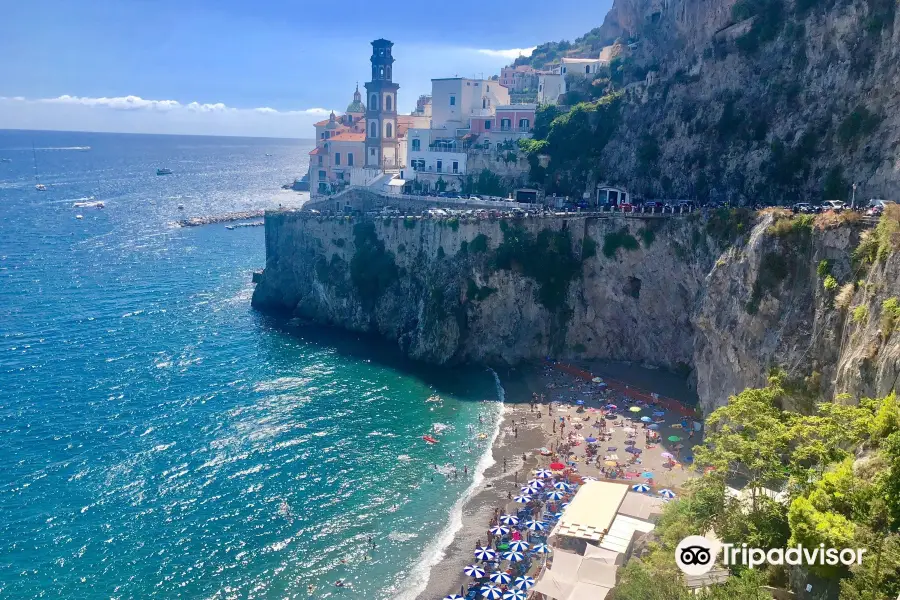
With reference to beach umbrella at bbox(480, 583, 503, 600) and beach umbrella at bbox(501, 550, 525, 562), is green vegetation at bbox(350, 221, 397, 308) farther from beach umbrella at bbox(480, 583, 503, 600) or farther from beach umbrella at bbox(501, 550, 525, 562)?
beach umbrella at bbox(480, 583, 503, 600)

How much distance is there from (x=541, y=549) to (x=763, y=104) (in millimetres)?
36882

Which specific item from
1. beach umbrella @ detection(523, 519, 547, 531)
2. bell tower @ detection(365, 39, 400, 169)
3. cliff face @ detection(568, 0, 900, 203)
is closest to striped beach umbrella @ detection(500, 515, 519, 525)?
beach umbrella @ detection(523, 519, 547, 531)

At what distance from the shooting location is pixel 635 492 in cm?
3444

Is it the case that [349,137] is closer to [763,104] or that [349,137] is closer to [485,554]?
[763,104]

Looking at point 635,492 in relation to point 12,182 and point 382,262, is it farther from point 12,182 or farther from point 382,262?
point 12,182

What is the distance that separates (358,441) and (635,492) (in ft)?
56.5

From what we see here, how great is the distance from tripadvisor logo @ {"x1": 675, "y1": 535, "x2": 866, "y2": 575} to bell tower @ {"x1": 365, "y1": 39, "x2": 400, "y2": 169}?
238ft

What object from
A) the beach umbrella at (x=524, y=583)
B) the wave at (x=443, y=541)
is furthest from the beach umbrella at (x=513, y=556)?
the wave at (x=443, y=541)

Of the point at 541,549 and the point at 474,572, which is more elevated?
the point at 541,549

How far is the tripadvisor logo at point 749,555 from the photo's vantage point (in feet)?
57.7

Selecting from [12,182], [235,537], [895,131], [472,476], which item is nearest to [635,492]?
[472,476]

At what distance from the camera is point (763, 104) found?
163 ft

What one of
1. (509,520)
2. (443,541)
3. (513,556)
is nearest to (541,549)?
(513,556)

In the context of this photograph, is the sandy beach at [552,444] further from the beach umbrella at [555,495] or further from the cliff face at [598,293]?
the cliff face at [598,293]
